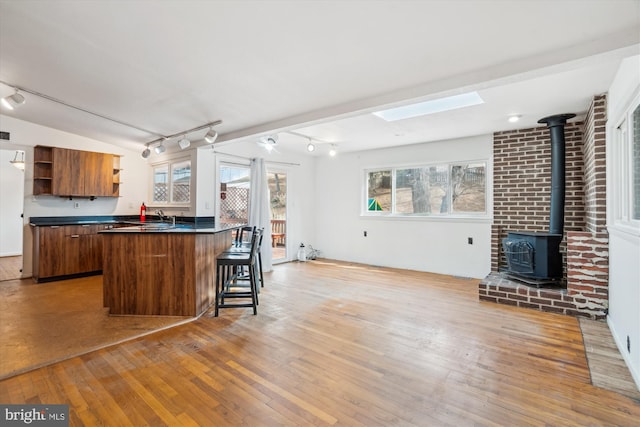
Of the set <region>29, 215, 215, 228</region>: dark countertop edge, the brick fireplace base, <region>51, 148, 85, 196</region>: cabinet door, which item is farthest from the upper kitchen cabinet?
the brick fireplace base

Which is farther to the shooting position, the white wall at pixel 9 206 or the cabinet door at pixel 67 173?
the white wall at pixel 9 206

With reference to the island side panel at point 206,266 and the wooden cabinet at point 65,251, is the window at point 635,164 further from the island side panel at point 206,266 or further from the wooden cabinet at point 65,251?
the wooden cabinet at point 65,251

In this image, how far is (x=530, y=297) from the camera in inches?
138

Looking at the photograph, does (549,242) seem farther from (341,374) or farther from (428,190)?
(341,374)

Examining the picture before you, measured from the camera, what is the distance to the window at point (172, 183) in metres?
5.26

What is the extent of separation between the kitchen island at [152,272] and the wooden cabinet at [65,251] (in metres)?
2.38

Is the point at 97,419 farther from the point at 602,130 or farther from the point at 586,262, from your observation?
the point at 602,130

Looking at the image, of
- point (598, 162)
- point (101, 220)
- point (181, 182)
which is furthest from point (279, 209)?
point (598, 162)

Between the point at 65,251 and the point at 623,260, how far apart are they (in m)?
7.07

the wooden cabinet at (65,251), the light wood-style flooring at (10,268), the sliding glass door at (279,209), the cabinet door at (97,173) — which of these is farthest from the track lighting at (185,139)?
the light wood-style flooring at (10,268)

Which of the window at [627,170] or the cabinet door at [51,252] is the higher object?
the window at [627,170]

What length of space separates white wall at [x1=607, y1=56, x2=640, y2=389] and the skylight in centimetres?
112

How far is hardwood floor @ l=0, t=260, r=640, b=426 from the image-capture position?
172cm

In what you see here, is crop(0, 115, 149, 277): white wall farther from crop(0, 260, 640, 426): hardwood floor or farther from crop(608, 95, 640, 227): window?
crop(608, 95, 640, 227): window
